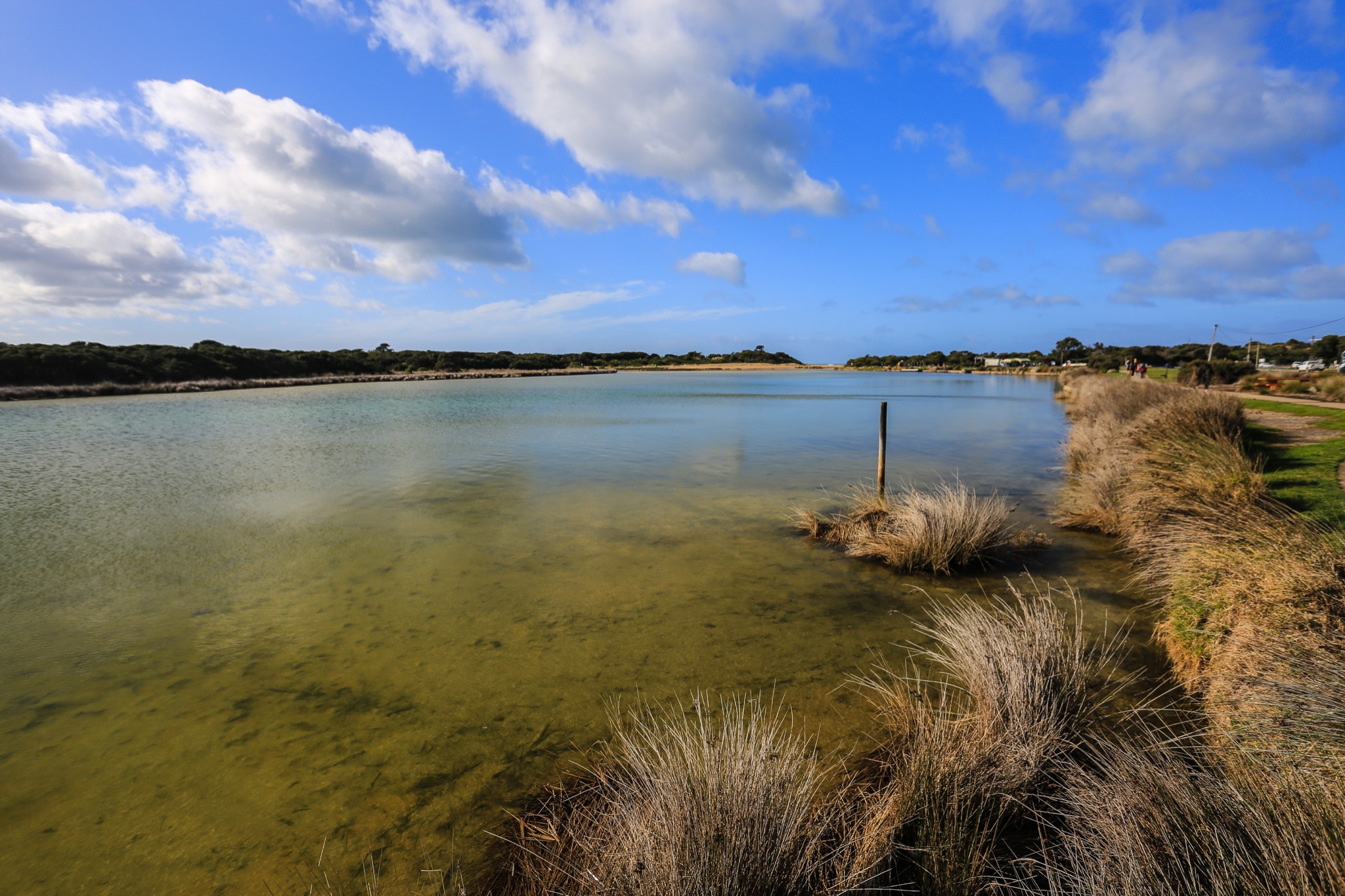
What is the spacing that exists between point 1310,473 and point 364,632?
15.7 meters

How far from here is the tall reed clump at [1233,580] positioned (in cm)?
331

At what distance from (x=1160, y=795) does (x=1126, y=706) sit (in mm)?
2488

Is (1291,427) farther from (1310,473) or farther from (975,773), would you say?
(975,773)

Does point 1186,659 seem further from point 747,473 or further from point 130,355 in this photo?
point 130,355

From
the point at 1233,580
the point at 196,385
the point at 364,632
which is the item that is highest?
the point at 196,385

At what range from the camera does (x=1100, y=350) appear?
339 feet

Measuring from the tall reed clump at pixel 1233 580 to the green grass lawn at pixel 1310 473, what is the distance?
2.57ft

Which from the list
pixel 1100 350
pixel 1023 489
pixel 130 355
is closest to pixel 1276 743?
pixel 1023 489

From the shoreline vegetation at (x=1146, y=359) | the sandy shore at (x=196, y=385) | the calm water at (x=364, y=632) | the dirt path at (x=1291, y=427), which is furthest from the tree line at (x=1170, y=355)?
the sandy shore at (x=196, y=385)

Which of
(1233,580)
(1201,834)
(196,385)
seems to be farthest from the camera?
(196,385)

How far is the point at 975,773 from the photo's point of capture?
3260 millimetres

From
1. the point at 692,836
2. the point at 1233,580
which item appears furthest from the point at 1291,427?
the point at 692,836

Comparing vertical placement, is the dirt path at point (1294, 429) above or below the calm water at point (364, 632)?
above

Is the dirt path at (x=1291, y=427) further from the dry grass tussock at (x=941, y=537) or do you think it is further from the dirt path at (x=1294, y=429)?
the dry grass tussock at (x=941, y=537)
